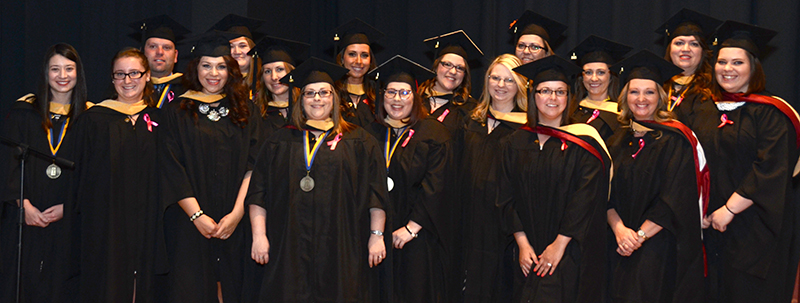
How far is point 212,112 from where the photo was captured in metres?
4.46

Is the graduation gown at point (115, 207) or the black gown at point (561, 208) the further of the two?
the graduation gown at point (115, 207)

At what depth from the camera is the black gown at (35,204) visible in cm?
446

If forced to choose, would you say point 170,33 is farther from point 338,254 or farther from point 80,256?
point 338,254

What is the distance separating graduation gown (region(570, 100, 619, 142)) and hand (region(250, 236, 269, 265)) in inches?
80.8

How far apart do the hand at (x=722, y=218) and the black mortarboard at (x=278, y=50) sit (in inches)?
114

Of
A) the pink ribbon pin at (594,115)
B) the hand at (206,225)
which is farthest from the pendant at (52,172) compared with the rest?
the pink ribbon pin at (594,115)

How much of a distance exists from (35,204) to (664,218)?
3889 millimetres

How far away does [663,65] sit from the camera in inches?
162

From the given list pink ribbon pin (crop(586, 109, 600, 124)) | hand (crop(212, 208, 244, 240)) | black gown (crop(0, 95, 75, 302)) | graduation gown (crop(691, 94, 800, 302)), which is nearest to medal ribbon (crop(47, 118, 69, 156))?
black gown (crop(0, 95, 75, 302))

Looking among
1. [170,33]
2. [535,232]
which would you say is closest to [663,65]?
[535,232]

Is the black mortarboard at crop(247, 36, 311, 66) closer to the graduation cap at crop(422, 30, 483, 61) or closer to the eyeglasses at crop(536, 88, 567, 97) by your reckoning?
the graduation cap at crop(422, 30, 483, 61)

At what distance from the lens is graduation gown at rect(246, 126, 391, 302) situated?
3.98 m

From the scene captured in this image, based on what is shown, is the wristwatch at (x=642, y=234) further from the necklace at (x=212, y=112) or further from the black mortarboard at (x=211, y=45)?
the black mortarboard at (x=211, y=45)

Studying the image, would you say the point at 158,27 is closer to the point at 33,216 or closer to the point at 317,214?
the point at 33,216
